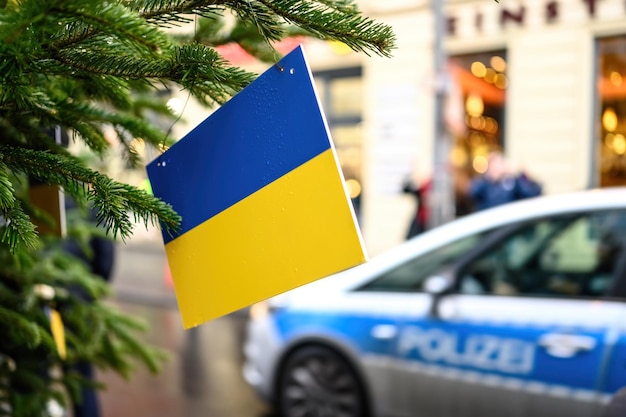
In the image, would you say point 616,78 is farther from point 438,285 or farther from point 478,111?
point 438,285

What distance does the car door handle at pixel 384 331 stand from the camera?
4047mm

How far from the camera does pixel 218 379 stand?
6.21 m

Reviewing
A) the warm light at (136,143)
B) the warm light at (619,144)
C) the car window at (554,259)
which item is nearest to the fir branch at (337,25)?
the warm light at (136,143)

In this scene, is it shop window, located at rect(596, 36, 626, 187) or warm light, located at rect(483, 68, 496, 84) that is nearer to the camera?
shop window, located at rect(596, 36, 626, 187)

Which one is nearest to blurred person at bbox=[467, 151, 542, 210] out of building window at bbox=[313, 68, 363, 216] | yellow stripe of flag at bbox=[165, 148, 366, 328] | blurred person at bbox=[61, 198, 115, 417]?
building window at bbox=[313, 68, 363, 216]

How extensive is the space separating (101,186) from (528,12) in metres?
10.7

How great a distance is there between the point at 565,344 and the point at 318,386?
1602 millimetres

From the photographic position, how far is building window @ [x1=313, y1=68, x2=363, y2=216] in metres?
13.0

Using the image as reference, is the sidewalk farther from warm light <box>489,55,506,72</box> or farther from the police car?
warm light <box>489,55,506,72</box>

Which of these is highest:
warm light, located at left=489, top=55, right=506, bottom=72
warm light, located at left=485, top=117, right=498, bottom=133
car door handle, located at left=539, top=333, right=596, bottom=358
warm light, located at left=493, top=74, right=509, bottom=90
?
warm light, located at left=489, top=55, right=506, bottom=72

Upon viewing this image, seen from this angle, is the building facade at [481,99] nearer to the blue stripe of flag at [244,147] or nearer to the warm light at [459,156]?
the warm light at [459,156]

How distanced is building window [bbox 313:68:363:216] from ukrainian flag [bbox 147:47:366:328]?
37.5ft

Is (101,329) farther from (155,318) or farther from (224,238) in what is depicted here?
(155,318)

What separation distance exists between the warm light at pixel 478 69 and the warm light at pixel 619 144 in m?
2.48
